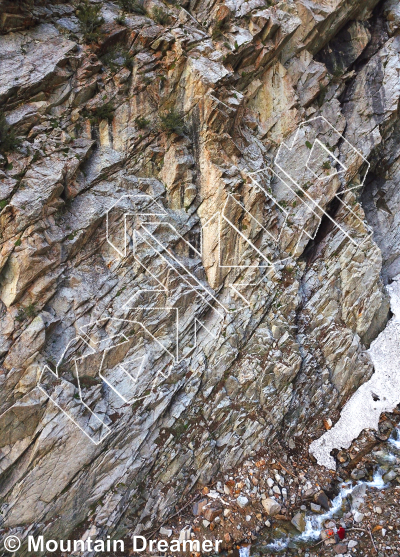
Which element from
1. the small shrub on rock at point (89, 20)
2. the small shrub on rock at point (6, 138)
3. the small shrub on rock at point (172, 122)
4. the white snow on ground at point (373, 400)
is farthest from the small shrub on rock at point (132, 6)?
the white snow on ground at point (373, 400)

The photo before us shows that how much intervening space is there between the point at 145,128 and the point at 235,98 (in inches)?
112

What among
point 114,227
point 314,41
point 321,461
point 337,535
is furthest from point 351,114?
A: point 337,535

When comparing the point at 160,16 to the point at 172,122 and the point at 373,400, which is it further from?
the point at 373,400

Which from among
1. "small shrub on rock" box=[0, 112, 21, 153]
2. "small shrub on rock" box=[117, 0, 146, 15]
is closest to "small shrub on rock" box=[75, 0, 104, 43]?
"small shrub on rock" box=[117, 0, 146, 15]

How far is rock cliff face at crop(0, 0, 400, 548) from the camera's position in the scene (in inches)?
293

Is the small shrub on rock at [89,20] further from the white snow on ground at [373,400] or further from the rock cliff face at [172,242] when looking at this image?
the white snow on ground at [373,400]

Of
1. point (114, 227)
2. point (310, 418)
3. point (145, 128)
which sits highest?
point (145, 128)

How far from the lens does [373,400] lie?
11.6 meters

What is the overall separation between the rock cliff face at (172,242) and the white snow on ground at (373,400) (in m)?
0.48

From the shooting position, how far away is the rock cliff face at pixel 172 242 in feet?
24.4

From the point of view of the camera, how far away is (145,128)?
907cm

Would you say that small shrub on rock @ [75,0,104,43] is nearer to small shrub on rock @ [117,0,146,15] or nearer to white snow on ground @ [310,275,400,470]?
small shrub on rock @ [117,0,146,15]

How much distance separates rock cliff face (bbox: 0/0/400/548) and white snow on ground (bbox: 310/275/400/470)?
0.48 m

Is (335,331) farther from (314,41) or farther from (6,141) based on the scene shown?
(6,141)
